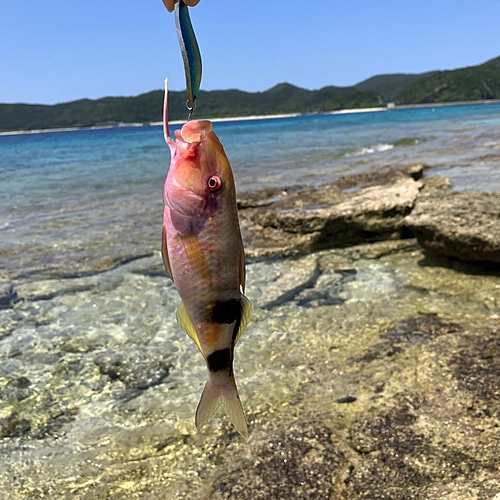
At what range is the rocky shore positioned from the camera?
3486 millimetres

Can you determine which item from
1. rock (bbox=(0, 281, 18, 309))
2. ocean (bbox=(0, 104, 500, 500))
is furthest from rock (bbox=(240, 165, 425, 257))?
rock (bbox=(0, 281, 18, 309))

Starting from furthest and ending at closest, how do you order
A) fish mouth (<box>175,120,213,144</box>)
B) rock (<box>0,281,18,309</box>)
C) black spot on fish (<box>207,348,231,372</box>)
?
1. rock (<box>0,281,18,309</box>)
2. black spot on fish (<box>207,348,231,372</box>)
3. fish mouth (<box>175,120,213,144</box>)

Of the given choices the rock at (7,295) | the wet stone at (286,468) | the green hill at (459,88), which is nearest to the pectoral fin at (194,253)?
the wet stone at (286,468)

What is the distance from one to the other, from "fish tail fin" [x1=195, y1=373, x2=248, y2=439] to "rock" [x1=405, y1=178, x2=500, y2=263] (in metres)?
5.79

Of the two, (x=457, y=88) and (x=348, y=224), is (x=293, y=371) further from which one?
(x=457, y=88)

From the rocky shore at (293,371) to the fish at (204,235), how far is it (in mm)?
1886

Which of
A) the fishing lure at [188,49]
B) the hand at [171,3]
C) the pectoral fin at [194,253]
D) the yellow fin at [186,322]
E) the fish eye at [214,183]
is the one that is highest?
the hand at [171,3]

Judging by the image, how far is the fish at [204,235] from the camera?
175 cm

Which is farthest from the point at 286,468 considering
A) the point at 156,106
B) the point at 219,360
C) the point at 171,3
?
the point at 156,106

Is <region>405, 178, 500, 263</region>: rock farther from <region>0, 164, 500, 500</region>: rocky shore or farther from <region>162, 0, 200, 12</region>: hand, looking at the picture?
<region>162, 0, 200, 12</region>: hand

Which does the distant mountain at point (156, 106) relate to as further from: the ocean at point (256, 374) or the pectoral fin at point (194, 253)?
the pectoral fin at point (194, 253)

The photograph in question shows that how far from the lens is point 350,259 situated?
830cm

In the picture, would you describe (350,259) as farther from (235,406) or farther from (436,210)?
(235,406)

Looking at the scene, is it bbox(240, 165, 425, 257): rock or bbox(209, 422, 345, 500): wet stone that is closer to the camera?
bbox(209, 422, 345, 500): wet stone
